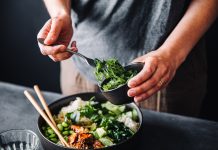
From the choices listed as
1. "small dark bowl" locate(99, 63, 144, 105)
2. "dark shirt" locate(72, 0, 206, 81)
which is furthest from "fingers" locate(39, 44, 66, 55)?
"dark shirt" locate(72, 0, 206, 81)

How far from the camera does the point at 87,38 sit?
6.10 feet

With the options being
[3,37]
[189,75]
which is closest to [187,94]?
[189,75]

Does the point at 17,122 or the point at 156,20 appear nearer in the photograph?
the point at 17,122

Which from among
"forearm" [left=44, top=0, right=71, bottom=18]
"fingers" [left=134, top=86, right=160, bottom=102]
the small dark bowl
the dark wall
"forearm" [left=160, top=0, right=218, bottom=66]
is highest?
"forearm" [left=44, top=0, right=71, bottom=18]

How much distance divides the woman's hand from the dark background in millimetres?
1456

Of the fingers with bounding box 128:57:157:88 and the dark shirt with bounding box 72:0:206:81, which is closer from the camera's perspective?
the fingers with bounding box 128:57:157:88

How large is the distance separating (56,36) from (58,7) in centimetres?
25

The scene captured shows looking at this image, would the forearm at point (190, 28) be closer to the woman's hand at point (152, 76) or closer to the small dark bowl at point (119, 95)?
the woman's hand at point (152, 76)

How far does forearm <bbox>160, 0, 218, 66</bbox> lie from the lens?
1523 mm

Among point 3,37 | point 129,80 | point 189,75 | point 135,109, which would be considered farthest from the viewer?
point 3,37

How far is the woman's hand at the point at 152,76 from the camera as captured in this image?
1.25 m

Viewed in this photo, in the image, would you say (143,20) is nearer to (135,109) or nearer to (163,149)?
(135,109)

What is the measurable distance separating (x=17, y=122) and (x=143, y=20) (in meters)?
0.72

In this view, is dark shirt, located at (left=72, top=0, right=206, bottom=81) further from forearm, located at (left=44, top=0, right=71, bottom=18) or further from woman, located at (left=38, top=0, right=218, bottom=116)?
forearm, located at (left=44, top=0, right=71, bottom=18)
